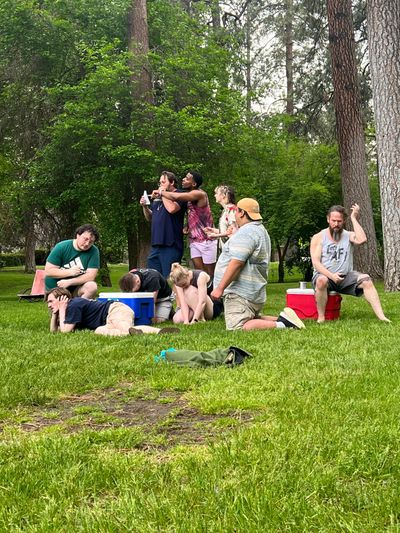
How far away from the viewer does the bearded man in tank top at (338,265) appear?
20.1ft

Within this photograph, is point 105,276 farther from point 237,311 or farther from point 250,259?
point 250,259

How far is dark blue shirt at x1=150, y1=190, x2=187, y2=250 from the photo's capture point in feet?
23.3

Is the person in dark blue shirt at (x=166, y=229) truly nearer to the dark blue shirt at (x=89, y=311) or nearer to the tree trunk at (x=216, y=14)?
the dark blue shirt at (x=89, y=311)

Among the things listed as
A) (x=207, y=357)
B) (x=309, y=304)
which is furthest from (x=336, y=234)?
(x=207, y=357)

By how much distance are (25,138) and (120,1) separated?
3.82m

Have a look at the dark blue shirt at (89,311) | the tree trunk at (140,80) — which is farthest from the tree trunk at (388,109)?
the dark blue shirt at (89,311)

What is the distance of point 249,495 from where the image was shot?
172 centimetres

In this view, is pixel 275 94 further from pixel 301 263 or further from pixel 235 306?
pixel 235 306

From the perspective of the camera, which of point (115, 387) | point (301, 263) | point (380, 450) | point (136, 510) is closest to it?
point (136, 510)

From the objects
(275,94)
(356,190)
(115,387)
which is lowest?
(115,387)

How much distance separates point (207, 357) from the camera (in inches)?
152

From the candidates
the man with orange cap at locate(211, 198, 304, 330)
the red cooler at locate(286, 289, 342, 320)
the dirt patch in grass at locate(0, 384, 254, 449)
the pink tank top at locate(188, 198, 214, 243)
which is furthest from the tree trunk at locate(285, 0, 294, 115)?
the dirt patch in grass at locate(0, 384, 254, 449)

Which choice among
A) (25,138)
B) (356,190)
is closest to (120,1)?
(25,138)

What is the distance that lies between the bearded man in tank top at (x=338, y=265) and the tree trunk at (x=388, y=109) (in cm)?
354
